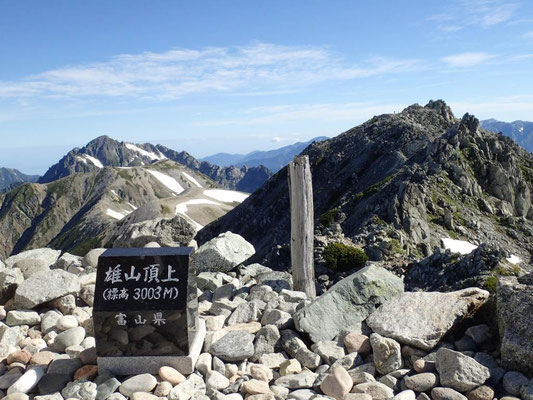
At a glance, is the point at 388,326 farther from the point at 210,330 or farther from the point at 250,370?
the point at 210,330

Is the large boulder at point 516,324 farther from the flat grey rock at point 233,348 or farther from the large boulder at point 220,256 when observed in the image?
the large boulder at point 220,256

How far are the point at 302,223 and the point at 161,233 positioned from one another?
8.06 m

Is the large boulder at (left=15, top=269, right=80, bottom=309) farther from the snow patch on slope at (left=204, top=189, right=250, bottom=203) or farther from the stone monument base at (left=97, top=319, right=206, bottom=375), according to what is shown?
the snow patch on slope at (left=204, top=189, right=250, bottom=203)

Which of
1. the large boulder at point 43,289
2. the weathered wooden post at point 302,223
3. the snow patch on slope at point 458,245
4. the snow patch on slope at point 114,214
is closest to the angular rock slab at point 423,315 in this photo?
the weathered wooden post at point 302,223

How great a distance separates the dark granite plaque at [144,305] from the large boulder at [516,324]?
5.67 m

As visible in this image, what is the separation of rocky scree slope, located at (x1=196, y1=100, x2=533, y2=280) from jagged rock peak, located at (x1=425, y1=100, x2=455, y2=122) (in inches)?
16.8

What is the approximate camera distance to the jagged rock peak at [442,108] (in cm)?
8319

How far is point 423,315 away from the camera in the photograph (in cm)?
927

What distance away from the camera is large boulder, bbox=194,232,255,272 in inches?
652

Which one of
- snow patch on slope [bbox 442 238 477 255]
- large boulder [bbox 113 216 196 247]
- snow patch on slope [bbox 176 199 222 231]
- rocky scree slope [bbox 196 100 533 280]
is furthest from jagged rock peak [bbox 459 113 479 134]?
snow patch on slope [bbox 176 199 222 231]

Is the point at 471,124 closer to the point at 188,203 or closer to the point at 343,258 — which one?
the point at 343,258

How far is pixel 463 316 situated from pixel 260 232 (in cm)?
5901

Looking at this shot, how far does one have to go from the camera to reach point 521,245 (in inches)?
1608

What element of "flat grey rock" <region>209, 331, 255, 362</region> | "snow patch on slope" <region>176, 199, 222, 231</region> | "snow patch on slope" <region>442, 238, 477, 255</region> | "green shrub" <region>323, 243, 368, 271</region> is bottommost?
"snow patch on slope" <region>176, 199, 222, 231</region>
